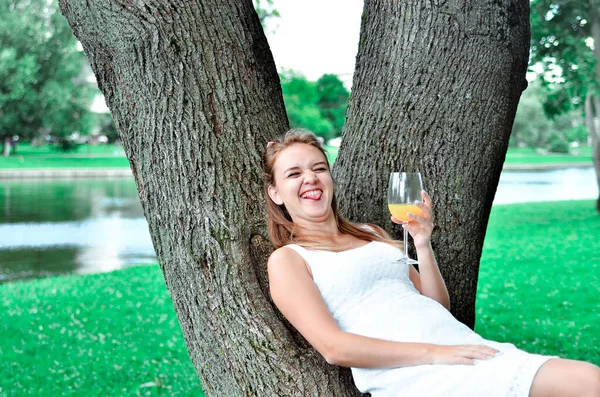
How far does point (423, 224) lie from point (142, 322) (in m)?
4.23

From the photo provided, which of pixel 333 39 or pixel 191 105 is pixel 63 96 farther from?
pixel 191 105

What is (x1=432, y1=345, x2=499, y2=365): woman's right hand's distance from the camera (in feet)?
6.97

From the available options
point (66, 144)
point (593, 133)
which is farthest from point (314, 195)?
point (66, 144)

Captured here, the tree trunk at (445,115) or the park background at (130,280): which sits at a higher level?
the tree trunk at (445,115)

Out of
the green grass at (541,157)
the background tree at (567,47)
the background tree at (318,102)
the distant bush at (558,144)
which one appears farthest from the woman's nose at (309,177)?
the distant bush at (558,144)

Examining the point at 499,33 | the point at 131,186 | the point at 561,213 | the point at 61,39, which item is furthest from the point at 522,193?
the point at 61,39

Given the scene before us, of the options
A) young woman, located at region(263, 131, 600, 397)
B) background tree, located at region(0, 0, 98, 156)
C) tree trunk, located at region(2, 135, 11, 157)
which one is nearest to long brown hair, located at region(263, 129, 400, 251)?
young woman, located at region(263, 131, 600, 397)

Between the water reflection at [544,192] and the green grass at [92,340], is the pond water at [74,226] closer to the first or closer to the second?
the water reflection at [544,192]

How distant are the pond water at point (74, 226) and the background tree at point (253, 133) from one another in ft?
21.6

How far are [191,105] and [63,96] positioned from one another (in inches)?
1186

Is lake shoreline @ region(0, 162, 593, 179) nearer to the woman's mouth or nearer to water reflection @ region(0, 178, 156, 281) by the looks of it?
water reflection @ region(0, 178, 156, 281)

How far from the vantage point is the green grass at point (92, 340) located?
15.2ft

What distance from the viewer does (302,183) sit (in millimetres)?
2607

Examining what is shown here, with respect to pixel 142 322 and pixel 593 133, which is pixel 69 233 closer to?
pixel 142 322
